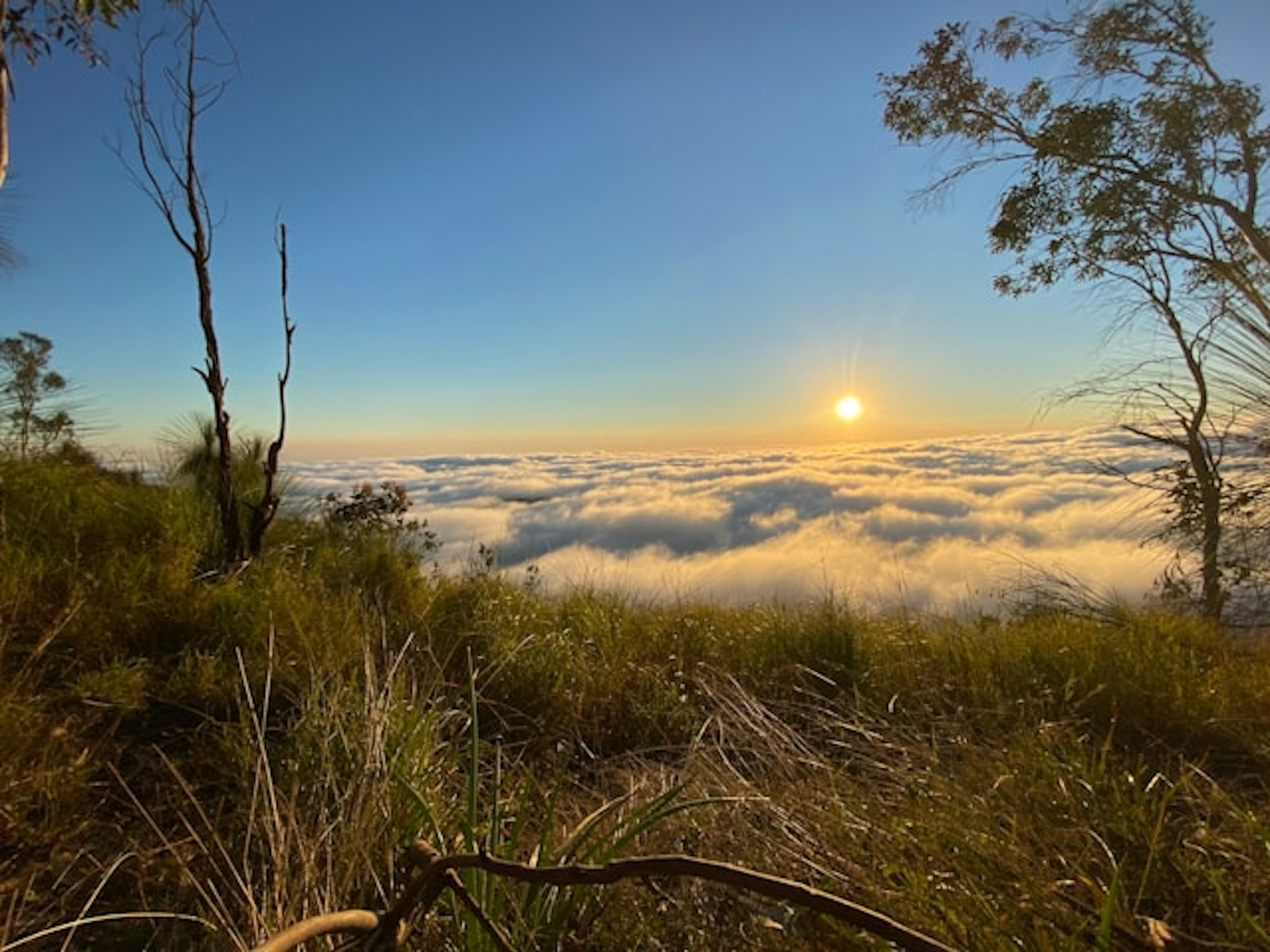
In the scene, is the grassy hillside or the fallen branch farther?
the grassy hillside

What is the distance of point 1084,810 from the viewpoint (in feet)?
5.78

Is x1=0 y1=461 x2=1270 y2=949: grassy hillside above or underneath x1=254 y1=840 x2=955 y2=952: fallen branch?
underneath

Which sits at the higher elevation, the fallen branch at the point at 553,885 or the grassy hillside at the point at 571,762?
the fallen branch at the point at 553,885

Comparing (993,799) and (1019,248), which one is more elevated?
(1019,248)

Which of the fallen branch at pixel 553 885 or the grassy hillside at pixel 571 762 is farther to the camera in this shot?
the grassy hillside at pixel 571 762

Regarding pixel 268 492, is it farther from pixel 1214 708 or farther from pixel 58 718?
pixel 1214 708

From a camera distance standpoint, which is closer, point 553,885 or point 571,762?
point 553,885

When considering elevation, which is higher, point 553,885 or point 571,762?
point 553,885

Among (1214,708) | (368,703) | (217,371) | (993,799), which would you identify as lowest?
(1214,708)

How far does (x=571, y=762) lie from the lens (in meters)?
3.19

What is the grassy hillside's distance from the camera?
4.66 ft

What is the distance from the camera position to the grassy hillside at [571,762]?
4.66 feet

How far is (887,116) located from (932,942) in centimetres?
998

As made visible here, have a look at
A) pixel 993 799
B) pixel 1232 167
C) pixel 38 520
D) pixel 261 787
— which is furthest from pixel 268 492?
pixel 1232 167
